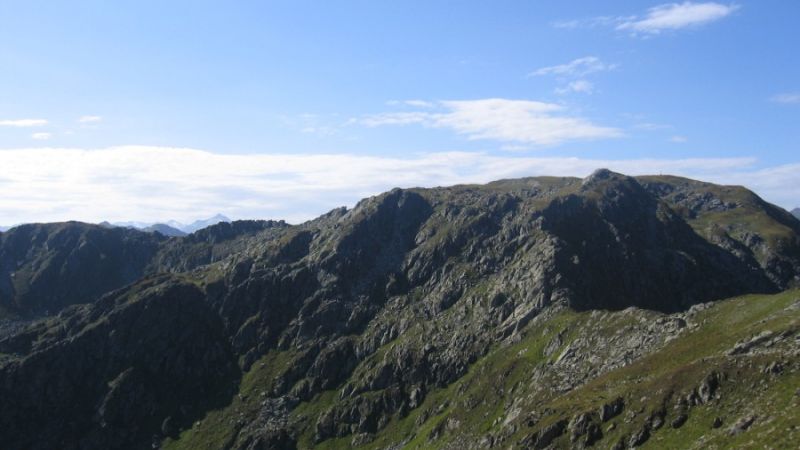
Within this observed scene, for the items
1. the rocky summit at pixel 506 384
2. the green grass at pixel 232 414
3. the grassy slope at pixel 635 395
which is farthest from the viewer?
the green grass at pixel 232 414

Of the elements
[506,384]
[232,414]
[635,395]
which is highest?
[635,395]

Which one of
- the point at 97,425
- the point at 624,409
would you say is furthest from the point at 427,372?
the point at 97,425

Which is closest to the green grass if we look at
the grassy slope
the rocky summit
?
the rocky summit

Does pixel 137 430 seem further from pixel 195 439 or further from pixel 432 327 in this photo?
pixel 432 327

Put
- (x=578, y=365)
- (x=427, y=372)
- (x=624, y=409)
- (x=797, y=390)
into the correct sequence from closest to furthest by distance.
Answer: (x=797, y=390), (x=624, y=409), (x=578, y=365), (x=427, y=372)

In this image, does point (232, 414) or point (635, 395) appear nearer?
point (635, 395)

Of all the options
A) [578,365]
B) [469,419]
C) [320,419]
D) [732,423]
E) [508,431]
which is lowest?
[320,419]

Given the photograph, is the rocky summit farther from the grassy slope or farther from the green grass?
the green grass

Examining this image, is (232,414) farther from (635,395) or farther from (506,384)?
(635,395)

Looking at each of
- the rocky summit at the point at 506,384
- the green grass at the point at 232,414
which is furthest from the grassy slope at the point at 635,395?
the green grass at the point at 232,414

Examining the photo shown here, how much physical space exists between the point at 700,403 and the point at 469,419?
6349cm

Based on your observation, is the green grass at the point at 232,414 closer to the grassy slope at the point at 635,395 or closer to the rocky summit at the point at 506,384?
the rocky summit at the point at 506,384

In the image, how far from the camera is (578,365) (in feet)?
387

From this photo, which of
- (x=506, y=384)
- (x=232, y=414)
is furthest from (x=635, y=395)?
(x=232, y=414)
